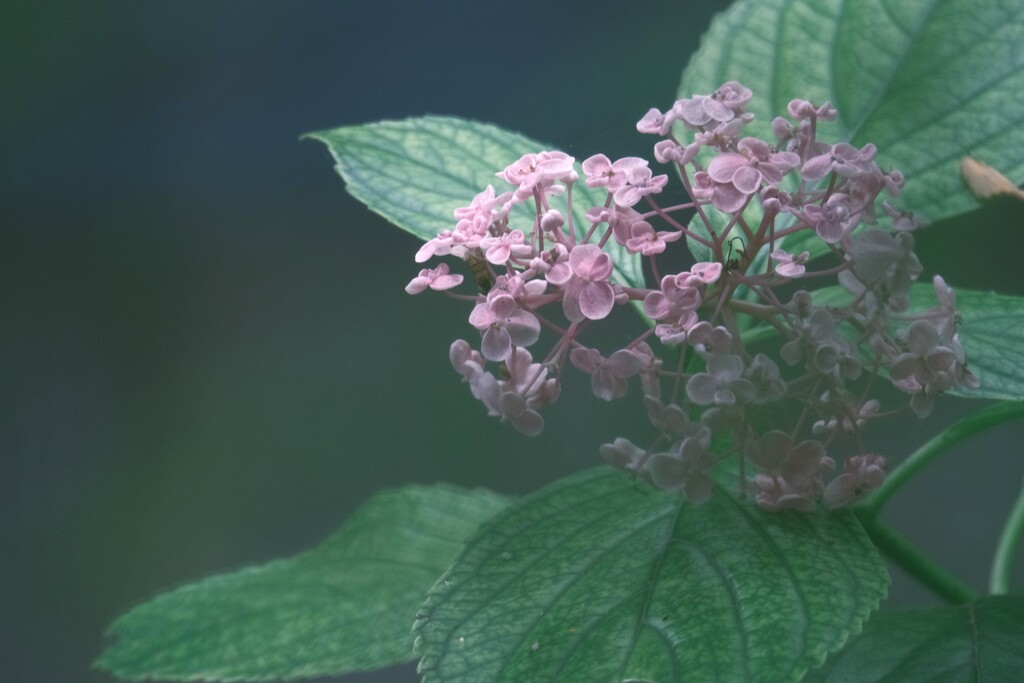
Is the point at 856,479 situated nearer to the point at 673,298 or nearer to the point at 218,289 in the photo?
the point at 673,298

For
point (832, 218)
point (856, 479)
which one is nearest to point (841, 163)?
point (832, 218)

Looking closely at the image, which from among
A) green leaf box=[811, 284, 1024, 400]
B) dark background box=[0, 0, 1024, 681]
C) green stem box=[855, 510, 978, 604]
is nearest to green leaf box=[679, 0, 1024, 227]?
green leaf box=[811, 284, 1024, 400]

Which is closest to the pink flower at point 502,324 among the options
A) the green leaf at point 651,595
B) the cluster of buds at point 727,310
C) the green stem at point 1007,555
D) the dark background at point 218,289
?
the cluster of buds at point 727,310

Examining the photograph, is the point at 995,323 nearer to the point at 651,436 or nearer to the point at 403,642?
the point at 403,642

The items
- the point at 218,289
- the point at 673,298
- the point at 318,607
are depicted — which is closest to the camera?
the point at 673,298

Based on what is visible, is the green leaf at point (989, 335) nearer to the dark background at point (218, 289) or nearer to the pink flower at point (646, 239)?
the pink flower at point (646, 239)

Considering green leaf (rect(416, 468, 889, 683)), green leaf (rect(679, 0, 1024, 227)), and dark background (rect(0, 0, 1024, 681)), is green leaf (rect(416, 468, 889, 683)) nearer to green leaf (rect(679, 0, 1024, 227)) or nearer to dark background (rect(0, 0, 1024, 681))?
green leaf (rect(679, 0, 1024, 227))
